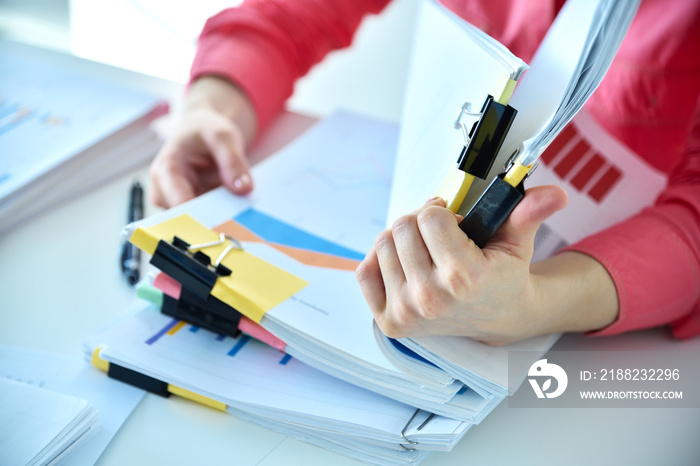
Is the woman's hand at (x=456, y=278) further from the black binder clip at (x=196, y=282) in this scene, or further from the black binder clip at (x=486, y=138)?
the black binder clip at (x=196, y=282)

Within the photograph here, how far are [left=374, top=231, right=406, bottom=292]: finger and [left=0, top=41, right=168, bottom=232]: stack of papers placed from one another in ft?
1.66

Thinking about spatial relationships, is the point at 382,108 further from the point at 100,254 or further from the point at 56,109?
the point at 100,254

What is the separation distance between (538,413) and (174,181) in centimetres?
50

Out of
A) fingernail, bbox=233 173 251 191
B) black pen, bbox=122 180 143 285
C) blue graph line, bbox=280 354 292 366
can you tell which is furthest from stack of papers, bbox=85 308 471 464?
fingernail, bbox=233 173 251 191

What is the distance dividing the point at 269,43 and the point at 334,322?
61 centimetres

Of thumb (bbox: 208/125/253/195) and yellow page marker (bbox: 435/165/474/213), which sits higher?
yellow page marker (bbox: 435/165/474/213)

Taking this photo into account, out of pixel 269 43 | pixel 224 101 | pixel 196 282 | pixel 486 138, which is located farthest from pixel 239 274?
pixel 269 43

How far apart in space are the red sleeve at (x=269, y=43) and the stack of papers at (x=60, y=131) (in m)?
0.14

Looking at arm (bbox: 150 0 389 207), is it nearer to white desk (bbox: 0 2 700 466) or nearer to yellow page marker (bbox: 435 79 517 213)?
white desk (bbox: 0 2 700 466)

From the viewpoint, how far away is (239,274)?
52 centimetres

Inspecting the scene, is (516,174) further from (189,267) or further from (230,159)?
(230,159)

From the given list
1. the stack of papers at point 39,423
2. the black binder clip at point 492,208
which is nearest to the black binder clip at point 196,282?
the stack of papers at point 39,423

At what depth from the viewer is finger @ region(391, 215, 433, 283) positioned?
0.42 metres

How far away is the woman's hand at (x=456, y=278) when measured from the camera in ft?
1.32
